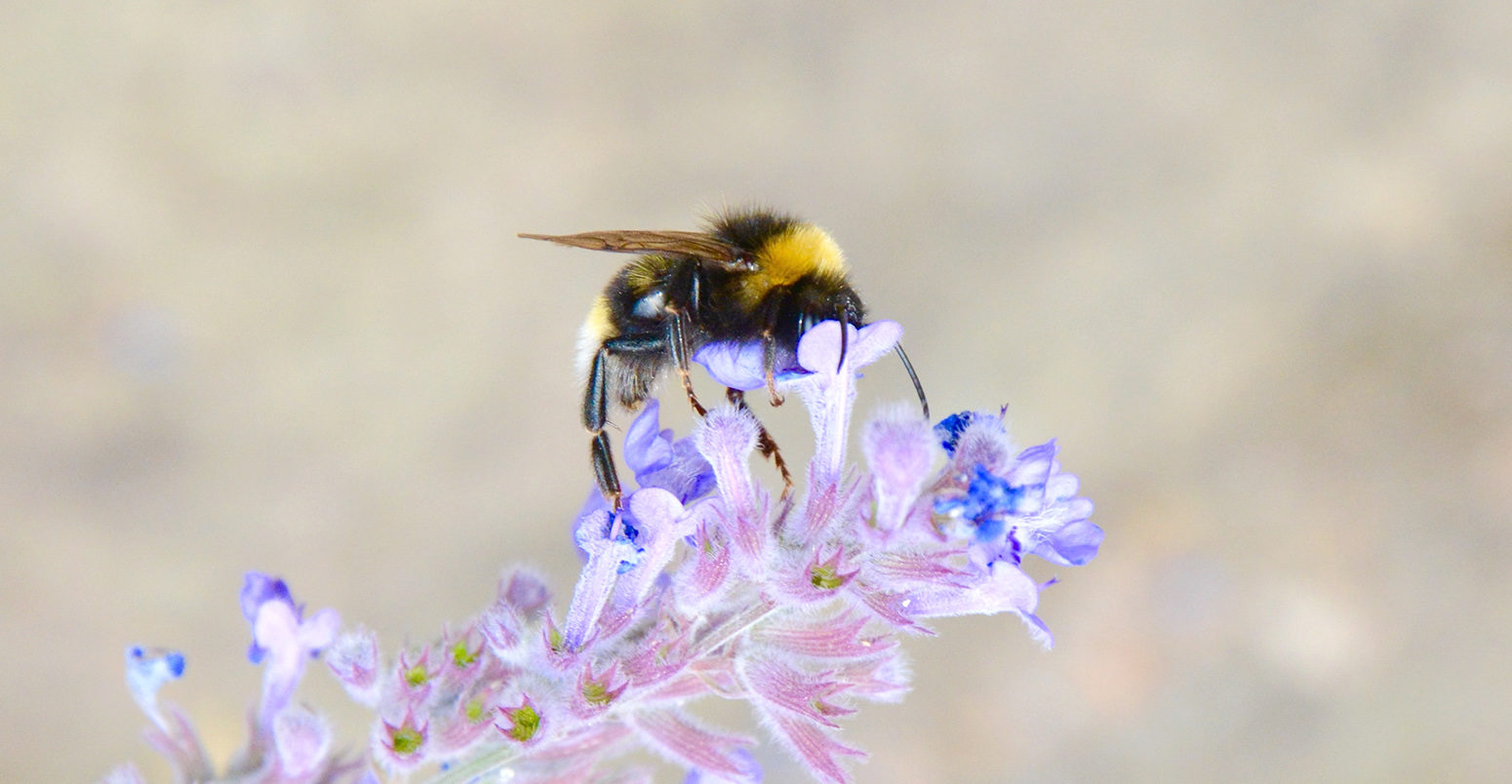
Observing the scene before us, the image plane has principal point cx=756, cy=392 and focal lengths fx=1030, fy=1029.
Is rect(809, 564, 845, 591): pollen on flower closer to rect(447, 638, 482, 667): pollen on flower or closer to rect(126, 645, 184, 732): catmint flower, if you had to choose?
rect(447, 638, 482, 667): pollen on flower

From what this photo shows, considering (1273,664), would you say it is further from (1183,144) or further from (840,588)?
(840,588)

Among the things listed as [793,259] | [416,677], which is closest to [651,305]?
[793,259]

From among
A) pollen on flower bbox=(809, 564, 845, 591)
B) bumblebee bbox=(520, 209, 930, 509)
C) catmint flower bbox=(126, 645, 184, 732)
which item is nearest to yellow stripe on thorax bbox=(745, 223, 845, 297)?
bumblebee bbox=(520, 209, 930, 509)

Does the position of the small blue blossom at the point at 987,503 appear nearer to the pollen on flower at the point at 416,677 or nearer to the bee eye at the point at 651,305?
the bee eye at the point at 651,305

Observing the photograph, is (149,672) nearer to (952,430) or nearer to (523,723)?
(523,723)

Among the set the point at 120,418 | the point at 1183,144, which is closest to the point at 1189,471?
the point at 1183,144

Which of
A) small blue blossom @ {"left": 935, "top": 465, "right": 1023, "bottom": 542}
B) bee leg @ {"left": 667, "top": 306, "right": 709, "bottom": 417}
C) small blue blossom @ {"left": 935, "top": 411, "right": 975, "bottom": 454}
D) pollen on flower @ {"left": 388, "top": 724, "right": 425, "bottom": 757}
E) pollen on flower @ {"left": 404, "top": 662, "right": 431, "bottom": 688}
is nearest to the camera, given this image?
small blue blossom @ {"left": 935, "top": 465, "right": 1023, "bottom": 542}

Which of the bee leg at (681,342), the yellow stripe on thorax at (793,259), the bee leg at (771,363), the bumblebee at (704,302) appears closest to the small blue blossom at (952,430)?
the bumblebee at (704,302)
